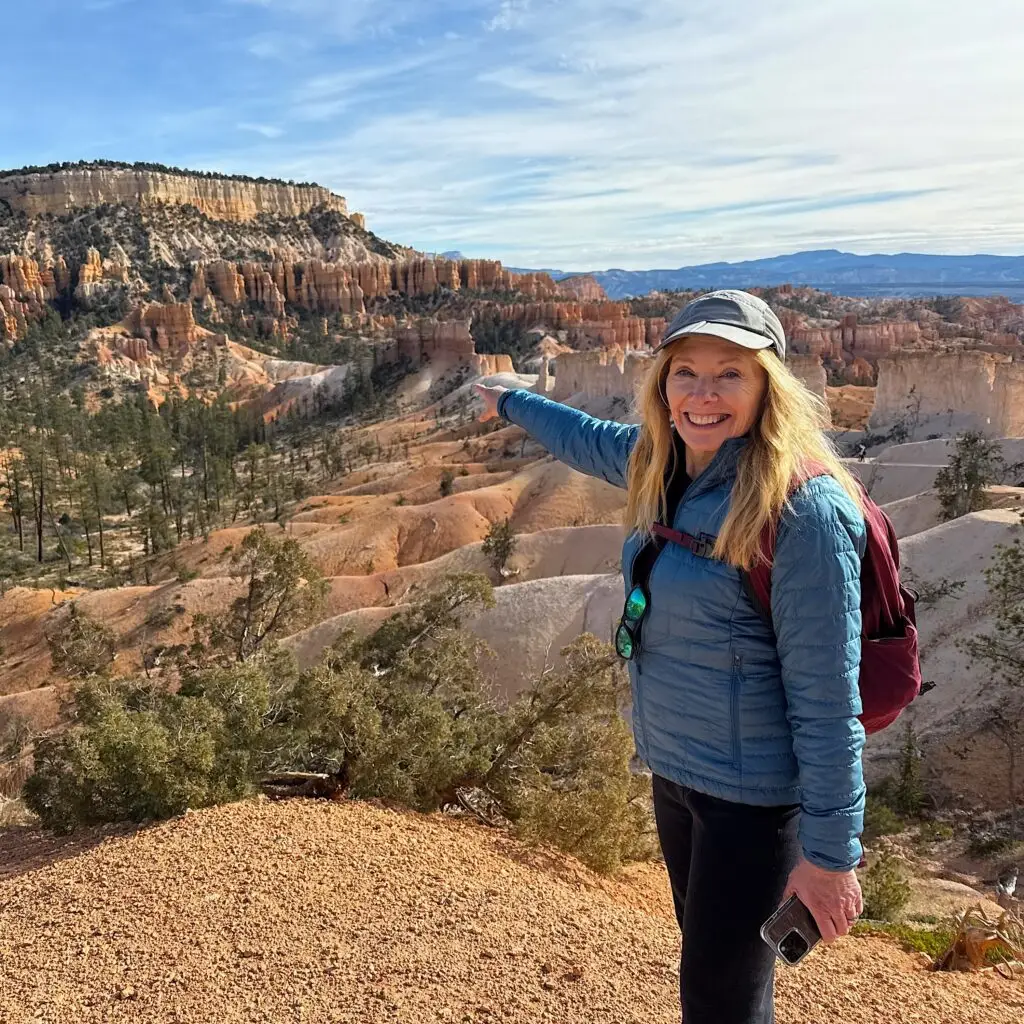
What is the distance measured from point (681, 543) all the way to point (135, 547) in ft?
139

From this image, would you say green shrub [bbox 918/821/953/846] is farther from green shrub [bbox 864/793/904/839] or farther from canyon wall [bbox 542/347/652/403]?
canyon wall [bbox 542/347/652/403]

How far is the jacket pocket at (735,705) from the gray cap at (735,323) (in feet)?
3.18

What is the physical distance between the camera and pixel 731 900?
2.49 meters

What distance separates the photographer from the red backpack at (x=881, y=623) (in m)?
2.30

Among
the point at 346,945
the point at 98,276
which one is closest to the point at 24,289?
the point at 98,276

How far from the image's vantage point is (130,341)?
83625 mm

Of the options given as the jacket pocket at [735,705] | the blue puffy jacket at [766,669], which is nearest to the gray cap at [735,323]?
the blue puffy jacket at [766,669]

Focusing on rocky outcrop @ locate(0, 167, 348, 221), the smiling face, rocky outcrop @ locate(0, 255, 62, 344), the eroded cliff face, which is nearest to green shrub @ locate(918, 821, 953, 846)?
the smiling face

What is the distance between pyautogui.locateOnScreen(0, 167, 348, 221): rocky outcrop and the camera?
114m

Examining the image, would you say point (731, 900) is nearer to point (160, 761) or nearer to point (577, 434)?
point (577, 434)

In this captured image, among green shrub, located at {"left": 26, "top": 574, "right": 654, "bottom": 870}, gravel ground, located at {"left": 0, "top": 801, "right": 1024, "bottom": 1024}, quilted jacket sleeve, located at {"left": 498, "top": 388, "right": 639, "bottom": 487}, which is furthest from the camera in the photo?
green shrub, located at {"left": 26, "top": 574, "right": 654, "bottom": 870}

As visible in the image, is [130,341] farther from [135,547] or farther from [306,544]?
[306,544]

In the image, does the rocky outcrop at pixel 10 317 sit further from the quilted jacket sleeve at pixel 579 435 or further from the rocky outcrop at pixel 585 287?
the quilted jacket sleeve at pixel 579 435

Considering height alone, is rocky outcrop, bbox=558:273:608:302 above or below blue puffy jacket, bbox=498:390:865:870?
above
